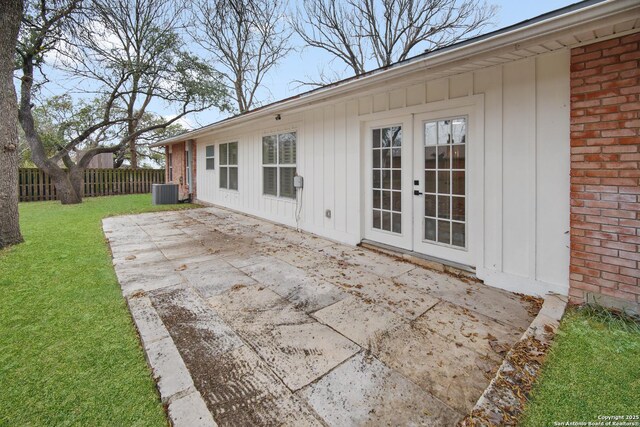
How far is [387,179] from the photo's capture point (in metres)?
4.68

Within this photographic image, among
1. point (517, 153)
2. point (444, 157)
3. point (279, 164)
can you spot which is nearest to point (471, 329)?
point (517, 153)

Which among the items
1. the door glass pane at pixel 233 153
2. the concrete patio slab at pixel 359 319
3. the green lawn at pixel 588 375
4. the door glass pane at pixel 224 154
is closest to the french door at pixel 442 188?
the green lawn at pixel 588 375

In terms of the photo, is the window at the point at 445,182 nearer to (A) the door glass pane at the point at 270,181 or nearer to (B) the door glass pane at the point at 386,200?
(B) the door glass pane at the point at 386,200

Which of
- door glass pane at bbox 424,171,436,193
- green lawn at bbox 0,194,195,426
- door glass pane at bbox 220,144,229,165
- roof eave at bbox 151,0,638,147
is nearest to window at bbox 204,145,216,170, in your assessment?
door glass pane at bbox 220,144,229,165

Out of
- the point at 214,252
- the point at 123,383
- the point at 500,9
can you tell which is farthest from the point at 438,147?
the point at 500,9

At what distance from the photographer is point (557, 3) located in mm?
8438

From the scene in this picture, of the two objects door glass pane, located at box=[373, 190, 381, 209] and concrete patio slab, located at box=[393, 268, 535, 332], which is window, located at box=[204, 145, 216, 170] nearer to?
door glass pane, located at box=[373, 190, 381, 209]

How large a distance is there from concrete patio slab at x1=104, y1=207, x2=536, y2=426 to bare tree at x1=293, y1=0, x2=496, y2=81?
11920 millimetres

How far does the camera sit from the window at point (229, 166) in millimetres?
8984

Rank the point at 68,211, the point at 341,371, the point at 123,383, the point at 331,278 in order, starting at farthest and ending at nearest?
the point at 68,211, the point at 331,278, the point at 341,371, the point at 123,383

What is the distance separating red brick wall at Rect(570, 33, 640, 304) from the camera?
8.24 feet

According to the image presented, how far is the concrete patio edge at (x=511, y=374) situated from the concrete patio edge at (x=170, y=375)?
1.39 m

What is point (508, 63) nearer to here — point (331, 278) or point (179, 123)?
point (331, 278)

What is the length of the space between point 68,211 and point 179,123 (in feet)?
46.7
